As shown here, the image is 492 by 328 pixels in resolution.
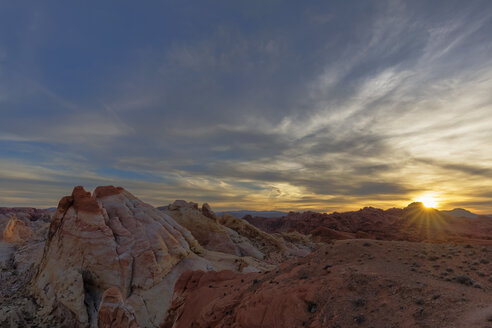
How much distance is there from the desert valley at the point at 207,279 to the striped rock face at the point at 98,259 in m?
0.09

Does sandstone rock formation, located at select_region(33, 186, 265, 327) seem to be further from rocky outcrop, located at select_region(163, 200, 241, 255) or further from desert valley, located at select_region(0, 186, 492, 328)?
rocky outcrop, located at select_region(163, 200, 241, 255)

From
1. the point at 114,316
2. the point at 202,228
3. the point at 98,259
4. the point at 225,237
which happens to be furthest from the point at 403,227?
the point at 114,316

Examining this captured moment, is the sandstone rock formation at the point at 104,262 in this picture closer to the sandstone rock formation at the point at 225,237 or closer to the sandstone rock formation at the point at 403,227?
the sandstone rock formation at the point at 225,237

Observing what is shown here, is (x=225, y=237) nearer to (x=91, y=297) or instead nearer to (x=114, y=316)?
(x=91, y=297)

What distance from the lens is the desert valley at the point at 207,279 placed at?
8227 mm

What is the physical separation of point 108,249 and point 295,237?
43.8 meters

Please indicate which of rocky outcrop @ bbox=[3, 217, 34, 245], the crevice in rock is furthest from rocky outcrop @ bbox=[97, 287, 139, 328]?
rocky outcrop @ bbox=[3, 217, 34, 245]

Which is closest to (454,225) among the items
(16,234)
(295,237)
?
(295,237)

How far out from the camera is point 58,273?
68.5 ft

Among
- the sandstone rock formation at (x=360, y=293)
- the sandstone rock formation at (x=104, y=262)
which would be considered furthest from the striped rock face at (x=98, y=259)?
the sandstone rock formation at (x=360, y=293)

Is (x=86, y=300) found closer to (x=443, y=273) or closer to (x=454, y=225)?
(x=443, y=273)

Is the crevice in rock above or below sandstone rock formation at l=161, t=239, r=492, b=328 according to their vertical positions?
below

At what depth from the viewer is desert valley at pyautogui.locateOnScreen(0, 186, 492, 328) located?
8.23 metres

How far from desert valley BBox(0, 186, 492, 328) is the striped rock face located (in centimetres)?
9
